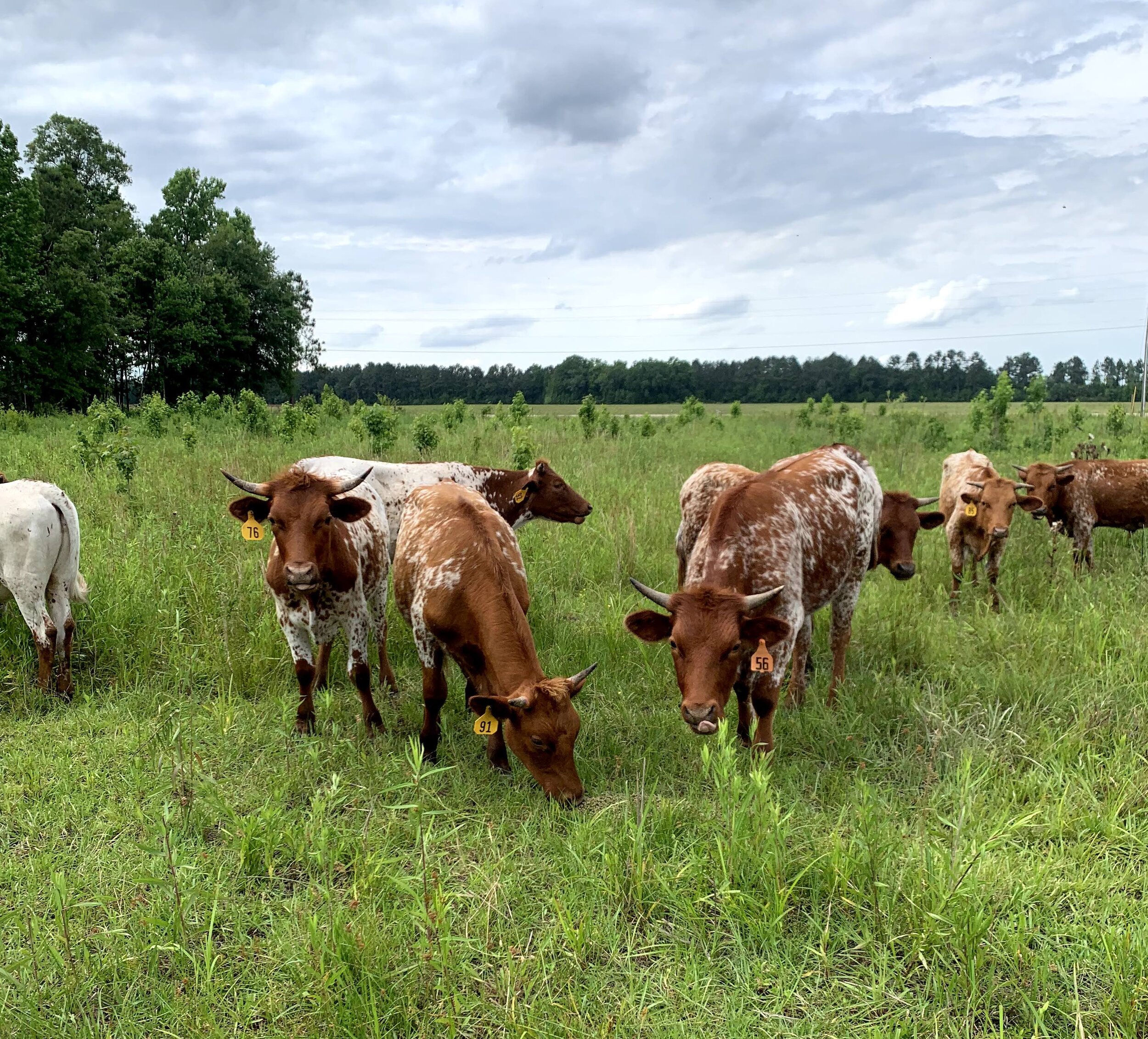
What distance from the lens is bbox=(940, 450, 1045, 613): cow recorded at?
8547 mm

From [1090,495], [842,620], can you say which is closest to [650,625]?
[842,620]

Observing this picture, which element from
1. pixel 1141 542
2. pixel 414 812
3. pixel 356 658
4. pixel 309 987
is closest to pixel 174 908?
pixel 309 987

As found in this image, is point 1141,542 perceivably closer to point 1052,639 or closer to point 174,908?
point 1052,639

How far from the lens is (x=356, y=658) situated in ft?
17.6

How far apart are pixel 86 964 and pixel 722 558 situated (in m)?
3.78

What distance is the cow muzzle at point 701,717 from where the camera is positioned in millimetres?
4008

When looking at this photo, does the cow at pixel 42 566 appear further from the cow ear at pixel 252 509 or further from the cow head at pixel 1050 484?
the cow head at pixel 1050 484

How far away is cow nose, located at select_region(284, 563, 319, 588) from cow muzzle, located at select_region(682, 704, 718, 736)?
2.35m

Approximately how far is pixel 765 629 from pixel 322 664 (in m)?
3.59

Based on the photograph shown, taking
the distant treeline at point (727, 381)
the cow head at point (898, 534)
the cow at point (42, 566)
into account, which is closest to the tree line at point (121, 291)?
the distant treeline at point (727, 381)

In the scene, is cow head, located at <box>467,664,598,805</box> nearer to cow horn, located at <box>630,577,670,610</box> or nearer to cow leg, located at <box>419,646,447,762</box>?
cow horn, located at <box>630,577,670,610</box>

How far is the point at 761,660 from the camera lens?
434 centimetres

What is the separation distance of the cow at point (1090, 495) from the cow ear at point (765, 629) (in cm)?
735

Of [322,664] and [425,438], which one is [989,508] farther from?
[425,438]
